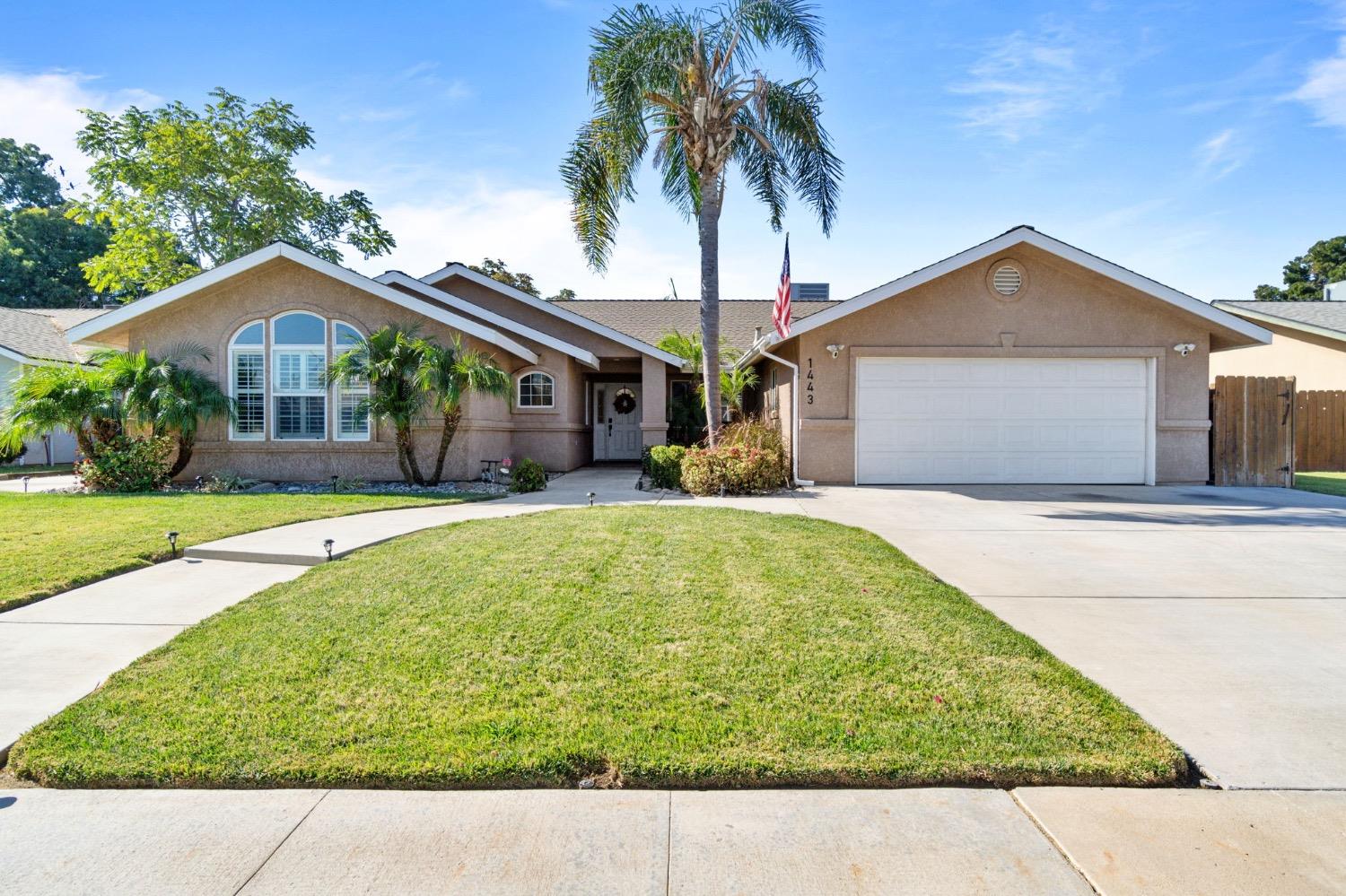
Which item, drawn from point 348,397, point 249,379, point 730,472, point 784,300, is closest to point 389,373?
point 348,397

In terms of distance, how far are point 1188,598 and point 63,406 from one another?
1642 centimetres

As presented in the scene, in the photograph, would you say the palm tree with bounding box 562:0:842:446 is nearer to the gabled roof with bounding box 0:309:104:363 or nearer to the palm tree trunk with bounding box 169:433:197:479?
the palm tree trunk with bounding box 169:433:197:479

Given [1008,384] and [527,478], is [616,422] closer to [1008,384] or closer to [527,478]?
[527,478]

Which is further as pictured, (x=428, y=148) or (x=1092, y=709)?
(x=428, y=148)

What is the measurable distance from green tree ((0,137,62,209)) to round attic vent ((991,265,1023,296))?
58727 millimetres

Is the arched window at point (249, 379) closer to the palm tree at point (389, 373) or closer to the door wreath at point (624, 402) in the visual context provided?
the palm tree at point (389, 373)

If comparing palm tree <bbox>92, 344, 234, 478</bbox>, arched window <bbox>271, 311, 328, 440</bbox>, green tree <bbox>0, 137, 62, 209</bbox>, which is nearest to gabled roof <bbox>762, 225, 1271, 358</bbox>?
arched window <bbox>271, 311, 328, 440</bbox>

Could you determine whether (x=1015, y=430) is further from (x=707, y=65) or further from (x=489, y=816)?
(x=489, y=816)

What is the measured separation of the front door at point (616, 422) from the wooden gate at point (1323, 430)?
17075mm

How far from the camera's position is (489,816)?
2717mm

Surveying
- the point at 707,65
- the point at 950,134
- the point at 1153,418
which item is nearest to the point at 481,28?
the point at 707,65

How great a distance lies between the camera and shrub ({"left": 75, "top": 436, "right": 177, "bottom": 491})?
12.4 metres

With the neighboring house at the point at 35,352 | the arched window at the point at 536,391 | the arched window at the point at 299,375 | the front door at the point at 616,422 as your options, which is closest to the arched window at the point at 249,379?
the arched window at the point at 299,375

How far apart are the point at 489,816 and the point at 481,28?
42.0ft
